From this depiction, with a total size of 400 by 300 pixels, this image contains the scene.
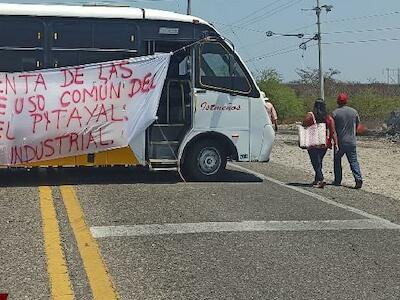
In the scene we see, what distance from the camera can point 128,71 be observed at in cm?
1149

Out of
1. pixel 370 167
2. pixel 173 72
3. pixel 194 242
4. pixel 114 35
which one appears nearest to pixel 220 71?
pixel 173 72

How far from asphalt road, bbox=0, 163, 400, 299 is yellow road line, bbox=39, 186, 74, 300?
1 centimetres

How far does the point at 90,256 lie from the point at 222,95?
6217 mm

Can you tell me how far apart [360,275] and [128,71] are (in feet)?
22.4

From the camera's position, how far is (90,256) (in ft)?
20.5

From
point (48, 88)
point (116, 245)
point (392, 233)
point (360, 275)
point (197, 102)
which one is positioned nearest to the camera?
point (360, 275)

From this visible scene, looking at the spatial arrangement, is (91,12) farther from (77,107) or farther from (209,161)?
(209,161)

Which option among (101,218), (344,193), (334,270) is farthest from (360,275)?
(344,193)

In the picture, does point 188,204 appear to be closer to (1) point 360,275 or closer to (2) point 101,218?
(2) point 101,218

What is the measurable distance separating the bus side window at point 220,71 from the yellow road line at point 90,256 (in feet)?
12.6

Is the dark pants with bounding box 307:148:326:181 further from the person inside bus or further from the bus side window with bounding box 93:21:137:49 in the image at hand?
the bus side window with bounding box 93:21:137:49

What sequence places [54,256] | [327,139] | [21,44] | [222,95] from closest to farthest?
[54,256]
[21,44]
[327,139]
[222,95]

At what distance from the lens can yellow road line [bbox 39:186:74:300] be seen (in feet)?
16.9

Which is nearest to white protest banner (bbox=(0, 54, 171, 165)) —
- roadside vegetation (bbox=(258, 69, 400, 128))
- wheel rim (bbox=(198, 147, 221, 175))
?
wheel rim (bbox=(198, 147, 221, 175))
